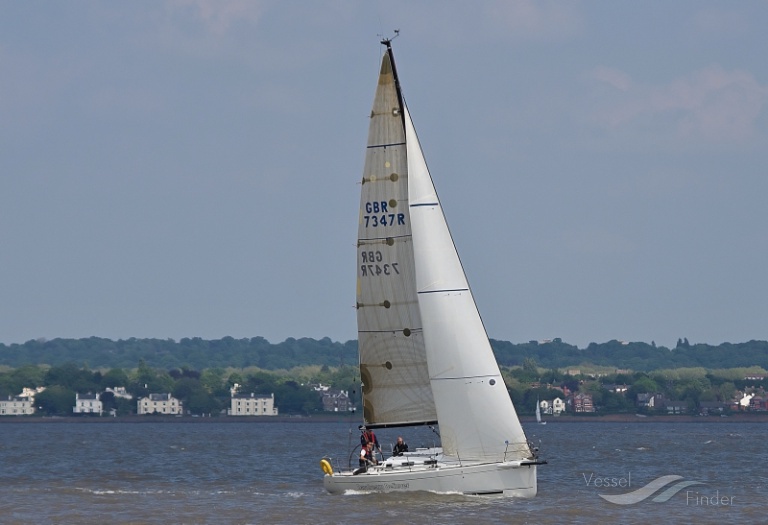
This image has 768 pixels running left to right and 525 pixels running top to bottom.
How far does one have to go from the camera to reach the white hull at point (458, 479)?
42938 mm

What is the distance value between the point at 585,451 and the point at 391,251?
60560mm

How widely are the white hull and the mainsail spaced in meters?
2.71

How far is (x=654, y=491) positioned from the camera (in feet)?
187

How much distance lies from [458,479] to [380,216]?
885 centimetres

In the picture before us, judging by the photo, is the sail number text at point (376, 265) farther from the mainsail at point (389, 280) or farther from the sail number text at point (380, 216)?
the sail number text at point (380, 216)

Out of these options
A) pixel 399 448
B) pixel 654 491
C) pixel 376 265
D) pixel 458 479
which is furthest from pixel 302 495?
pixel 654 491

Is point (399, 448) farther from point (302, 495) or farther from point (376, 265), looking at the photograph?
point (302, 495)

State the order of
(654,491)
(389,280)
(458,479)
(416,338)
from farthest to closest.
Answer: (654,491)
(389,280)
(416,338)
(458,479)

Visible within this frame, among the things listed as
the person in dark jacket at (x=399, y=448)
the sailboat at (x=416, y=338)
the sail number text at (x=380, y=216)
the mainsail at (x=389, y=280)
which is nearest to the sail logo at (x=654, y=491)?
the sailboat at (x=416, y=338)

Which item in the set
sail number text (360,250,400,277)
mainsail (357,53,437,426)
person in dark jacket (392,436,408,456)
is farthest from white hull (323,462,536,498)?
sail number text (360,250,400,277)

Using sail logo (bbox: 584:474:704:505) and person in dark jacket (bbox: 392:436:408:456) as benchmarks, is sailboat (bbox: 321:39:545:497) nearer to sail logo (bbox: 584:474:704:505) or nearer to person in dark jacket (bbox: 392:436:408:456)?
person in dark jacket (bbox: 392:436:408:456)

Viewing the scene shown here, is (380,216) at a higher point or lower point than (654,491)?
higher

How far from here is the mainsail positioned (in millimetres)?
45375

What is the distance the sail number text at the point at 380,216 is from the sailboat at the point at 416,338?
32 mm
